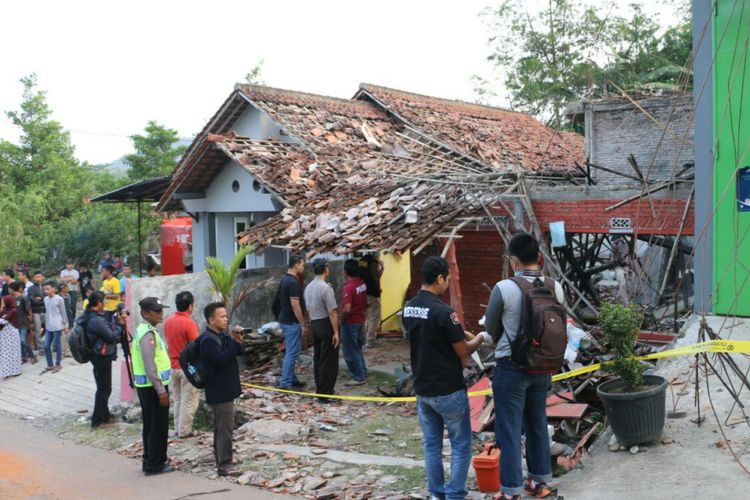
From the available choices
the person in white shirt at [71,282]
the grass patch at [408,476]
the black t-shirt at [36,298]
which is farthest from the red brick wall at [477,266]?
the person in white shirt at [71,282]

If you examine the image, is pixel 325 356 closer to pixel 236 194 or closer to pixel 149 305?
pixel 149 305

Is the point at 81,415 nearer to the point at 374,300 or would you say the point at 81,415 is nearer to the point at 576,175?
the point at 374,300

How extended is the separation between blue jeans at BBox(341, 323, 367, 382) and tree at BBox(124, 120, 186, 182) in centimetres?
2233

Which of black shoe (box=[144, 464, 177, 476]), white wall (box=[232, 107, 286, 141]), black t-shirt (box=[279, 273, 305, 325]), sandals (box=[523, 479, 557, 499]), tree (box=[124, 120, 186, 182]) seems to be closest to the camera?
sandals (box=[523, 479, 557, 499])

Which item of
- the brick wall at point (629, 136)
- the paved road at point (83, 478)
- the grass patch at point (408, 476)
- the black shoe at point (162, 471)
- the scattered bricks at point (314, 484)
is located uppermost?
the brick wall at point (629, 136)

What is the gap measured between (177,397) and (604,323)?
5.49m

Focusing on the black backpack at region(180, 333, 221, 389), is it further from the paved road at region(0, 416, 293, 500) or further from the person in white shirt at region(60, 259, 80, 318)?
the person in white shirt at region(60, 259, 80, 318)

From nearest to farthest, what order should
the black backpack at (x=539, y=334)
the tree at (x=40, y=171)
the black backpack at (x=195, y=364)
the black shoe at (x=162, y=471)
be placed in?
1. the black backpack at (x=539, y=334)
2. the black backpack at (x=195, y=364)
3. the black shoe at (x=162, y=471)
4. the tree at (x=40, y=171)

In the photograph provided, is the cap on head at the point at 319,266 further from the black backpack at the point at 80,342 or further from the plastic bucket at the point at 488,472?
the plastic bucket at the point at 488,472

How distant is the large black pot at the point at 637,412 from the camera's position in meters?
5.80

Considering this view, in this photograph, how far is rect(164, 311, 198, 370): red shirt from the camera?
8430mm

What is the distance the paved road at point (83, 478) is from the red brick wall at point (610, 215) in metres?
6.52

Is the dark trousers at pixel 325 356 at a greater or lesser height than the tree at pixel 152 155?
lesser

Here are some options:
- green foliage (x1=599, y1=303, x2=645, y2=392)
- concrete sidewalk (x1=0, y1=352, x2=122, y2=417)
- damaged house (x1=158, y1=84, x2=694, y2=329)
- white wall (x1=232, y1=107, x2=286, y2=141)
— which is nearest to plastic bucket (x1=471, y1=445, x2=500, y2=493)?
green foliage (x1=599, y1=303, x2=645, y2=392)
